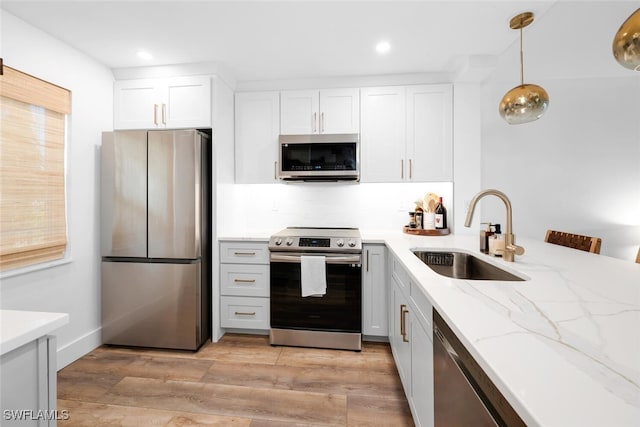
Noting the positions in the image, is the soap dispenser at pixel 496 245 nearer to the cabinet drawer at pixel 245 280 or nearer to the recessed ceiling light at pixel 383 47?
the recessed ceiling light at pixel 383 47

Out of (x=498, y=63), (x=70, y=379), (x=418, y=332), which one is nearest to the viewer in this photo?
(x=418, y=332)

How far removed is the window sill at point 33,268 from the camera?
1.90 m

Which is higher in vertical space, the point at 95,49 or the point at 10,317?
the point at 95,49

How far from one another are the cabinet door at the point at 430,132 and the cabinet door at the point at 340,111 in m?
0.51

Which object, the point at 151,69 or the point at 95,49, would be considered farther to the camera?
the point at 151,69

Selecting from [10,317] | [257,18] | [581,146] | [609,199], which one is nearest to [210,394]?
[10,317]

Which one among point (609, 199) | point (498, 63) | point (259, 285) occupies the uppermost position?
point (498, 63)

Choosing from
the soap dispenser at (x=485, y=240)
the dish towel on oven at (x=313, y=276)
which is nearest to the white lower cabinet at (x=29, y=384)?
the dish towel on oven at (x=313, y=276)

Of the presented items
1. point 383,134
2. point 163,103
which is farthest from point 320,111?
point 163,103

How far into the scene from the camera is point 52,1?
1834 millimetres

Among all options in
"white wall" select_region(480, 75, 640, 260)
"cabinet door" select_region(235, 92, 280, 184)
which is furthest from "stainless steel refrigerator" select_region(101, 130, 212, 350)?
"white wall" select_region(480, 75, 640, 260)

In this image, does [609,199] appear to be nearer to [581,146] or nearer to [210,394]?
[581,146]

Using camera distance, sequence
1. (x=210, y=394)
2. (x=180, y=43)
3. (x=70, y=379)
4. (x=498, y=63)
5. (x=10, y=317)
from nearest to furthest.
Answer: (x=10, y=317) < (x=210, y=394) < (x=70, y=379) < (x=180, y=43) < (x=498, y=63)

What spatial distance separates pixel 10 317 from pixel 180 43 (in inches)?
87.0
